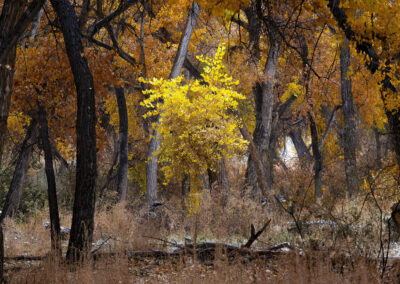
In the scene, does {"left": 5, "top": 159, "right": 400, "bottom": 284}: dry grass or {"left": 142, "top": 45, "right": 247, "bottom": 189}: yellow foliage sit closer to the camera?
{"left": 5, "top": 159, "right": 400, "bottom": 284}: dry grass

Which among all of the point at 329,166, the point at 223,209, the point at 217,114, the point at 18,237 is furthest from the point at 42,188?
the point at 329,166

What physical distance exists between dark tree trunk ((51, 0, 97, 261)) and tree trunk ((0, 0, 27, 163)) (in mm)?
1712

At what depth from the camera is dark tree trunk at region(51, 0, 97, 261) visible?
643 centimetres

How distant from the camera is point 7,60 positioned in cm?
471

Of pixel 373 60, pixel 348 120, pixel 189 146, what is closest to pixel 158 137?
pixel 189 146

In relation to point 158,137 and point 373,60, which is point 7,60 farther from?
point 158,137

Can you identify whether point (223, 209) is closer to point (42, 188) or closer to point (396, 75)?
point (396, 75)

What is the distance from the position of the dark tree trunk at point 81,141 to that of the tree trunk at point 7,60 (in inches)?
67.4

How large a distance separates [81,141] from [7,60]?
6.62ft

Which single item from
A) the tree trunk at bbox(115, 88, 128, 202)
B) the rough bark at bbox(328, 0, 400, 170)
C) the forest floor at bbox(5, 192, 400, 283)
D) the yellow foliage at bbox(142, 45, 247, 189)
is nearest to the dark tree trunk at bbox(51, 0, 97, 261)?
the forest floor at bbox(5, 192, 400, 283)

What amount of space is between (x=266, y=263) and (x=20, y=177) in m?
8.35

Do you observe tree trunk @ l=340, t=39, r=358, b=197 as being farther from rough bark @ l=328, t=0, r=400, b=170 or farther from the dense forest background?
rough bark @ l=328, t=0, r=400, b=170

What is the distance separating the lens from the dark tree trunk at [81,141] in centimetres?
643

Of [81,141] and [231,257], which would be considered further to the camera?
[81,141]
